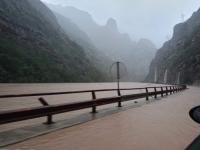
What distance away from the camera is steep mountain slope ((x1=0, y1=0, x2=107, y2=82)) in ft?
212

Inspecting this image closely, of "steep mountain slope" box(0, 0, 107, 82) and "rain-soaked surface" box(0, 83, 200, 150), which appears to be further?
"steep mountain slope" box(0, 0, 107, 82)

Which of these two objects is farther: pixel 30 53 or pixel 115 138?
pixel 30 53

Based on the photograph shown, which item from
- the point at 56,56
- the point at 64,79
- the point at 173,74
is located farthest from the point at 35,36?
the point at 173,74

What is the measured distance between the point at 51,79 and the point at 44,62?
10755mm

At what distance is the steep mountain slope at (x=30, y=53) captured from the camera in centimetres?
6469

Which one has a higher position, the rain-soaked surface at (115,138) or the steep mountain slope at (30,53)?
the steep mountain slope at (30,53)

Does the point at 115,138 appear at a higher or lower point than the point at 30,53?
lower

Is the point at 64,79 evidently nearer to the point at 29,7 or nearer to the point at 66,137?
the point at 29,7

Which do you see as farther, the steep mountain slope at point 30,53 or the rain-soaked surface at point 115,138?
the steep mountain slope at point 30,53

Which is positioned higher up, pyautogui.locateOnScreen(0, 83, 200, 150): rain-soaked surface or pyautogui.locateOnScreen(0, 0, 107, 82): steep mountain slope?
pyautogui.locateOnScreen(0, 0, 107, 82): steep mountain slope

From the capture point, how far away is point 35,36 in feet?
301

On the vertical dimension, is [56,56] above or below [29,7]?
below

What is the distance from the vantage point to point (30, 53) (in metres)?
79.9

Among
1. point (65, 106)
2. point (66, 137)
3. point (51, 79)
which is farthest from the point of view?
point (51, 79)
